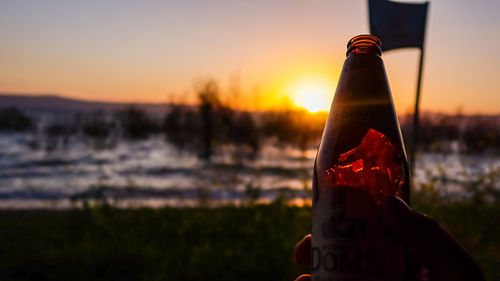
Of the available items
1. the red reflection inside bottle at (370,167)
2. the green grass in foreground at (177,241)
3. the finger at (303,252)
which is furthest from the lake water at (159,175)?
the red reflection inside bottle at (370,167)

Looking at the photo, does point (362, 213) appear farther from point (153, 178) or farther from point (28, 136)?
point (28, 136)

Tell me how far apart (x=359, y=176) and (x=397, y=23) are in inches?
102

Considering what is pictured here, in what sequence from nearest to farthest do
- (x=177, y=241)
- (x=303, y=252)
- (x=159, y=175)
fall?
(x=303, y=252), (x=177, y=241), (x=159, y=175)

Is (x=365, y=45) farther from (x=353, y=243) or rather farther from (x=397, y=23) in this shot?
(x=397, y=23)

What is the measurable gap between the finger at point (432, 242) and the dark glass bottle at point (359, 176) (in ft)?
0.17

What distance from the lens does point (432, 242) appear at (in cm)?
127

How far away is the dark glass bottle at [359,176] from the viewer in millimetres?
1280

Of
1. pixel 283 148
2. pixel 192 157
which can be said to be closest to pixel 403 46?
pixel 192 157

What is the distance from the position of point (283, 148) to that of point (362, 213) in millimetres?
29720

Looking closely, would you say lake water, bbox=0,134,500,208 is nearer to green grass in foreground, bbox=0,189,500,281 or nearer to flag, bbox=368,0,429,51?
green grass in foreground, bbox=0,189,500,281

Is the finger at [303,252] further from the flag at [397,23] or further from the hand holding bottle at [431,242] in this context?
the flag at [397,23]

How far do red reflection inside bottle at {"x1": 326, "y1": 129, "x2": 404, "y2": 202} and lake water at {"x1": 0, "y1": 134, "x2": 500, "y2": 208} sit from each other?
234 inches

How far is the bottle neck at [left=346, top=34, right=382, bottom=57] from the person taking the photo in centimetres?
160

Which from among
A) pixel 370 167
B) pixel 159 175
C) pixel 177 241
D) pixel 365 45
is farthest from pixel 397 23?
pixel 159 175
